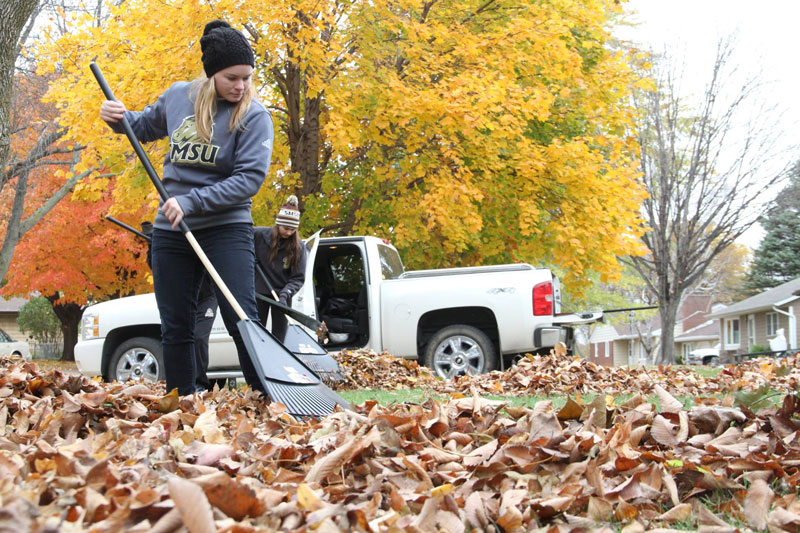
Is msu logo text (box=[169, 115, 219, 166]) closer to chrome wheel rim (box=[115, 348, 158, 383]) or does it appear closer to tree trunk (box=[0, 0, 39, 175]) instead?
tree trunk (box=[0, 0, 39, 175])

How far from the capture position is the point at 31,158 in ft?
55.2

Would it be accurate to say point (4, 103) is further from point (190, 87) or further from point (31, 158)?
point (31, 158)

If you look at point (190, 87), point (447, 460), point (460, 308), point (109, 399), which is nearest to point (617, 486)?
point (447, 460)

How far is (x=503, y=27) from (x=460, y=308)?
5.86 m

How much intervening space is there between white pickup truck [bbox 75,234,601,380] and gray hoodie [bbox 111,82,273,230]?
14.7 feet

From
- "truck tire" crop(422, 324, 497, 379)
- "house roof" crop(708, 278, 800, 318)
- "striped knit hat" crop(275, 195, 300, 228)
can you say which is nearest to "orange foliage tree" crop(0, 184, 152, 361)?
"truck tire" crop(422, 324, 497, 379)

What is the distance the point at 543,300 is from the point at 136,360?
15.9ft

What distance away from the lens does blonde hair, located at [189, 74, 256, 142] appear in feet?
13.0

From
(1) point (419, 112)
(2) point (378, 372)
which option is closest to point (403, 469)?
(2) point (378, 372)

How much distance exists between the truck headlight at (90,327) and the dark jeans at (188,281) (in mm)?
5554

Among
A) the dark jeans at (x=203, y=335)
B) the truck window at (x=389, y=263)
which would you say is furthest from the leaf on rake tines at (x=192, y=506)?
the truck window at (x=389, y=263)

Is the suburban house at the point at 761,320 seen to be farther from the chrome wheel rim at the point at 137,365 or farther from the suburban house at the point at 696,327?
the chrome wheel rim at the point at 137,365

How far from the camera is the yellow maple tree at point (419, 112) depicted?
10.4m

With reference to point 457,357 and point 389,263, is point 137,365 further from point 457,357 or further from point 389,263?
point 457,357
